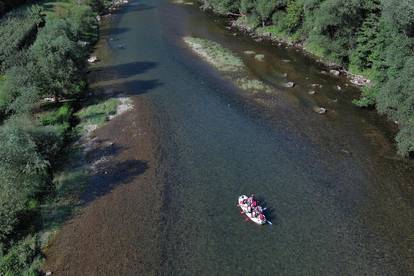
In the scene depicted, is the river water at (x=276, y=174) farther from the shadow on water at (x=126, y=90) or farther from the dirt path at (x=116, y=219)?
the dirt path at (x=116, y=219)

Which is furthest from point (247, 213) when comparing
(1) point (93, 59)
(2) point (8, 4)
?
(2) point (8, 4)

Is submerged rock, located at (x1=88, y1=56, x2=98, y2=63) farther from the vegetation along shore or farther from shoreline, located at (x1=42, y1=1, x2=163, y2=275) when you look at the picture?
shoreline, located at (x1=42, y1=1, x2=163, y2=275)

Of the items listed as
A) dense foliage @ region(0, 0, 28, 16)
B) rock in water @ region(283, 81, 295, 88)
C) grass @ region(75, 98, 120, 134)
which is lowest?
grass @ region(75, 98, 120, 134)

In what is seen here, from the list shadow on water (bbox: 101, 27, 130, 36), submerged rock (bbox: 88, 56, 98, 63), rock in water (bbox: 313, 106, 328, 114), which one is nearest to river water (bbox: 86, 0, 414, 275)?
rock in water (bbox: 313, 106, 328, 114)

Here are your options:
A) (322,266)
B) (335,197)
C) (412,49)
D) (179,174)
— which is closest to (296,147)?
(335,197)

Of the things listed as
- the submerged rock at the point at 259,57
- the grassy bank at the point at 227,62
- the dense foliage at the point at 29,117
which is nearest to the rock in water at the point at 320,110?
the grassy bank at the point at 227,62

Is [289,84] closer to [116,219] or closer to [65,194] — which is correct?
[116,219]

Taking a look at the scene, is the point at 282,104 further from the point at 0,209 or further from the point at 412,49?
the point at 0,209
